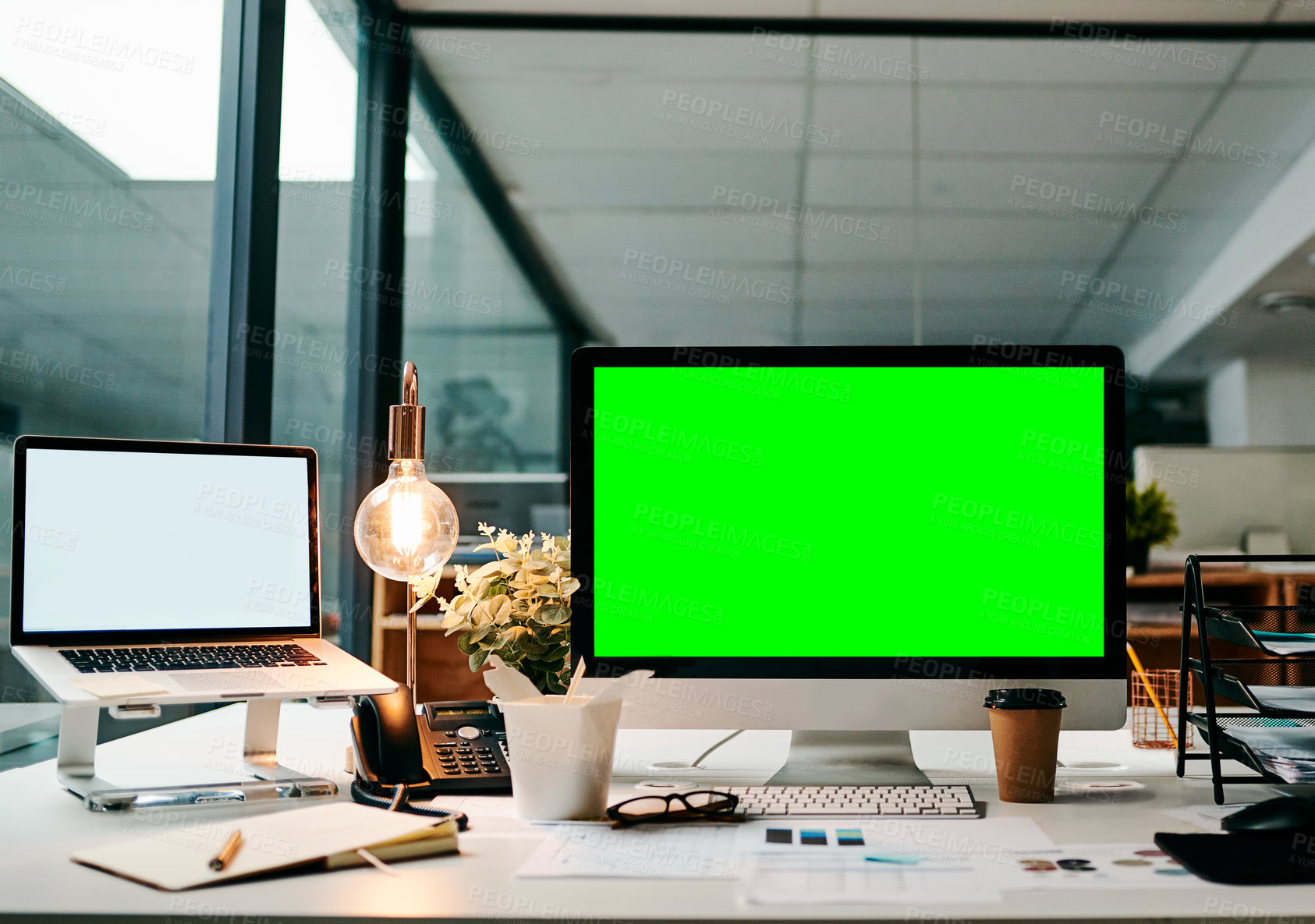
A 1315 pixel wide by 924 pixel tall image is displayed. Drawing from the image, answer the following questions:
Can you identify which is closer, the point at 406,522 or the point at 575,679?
the point at 575,679

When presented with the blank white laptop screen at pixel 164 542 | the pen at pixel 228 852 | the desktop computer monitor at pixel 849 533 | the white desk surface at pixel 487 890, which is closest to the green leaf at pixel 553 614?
the desktop computer monitor at pixel 849 533

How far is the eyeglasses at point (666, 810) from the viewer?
920 millimetres

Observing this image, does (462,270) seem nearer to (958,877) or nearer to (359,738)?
(359,738)

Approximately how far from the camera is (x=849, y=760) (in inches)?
45.3

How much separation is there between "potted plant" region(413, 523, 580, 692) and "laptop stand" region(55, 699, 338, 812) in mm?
249

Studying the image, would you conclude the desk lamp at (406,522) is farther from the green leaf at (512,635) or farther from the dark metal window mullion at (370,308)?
the dark metal window mullion at (370,308)

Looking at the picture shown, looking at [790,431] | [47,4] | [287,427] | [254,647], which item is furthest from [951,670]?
[287,427]

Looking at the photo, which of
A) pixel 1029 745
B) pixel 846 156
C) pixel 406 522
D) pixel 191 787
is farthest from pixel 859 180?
pixel 191 787

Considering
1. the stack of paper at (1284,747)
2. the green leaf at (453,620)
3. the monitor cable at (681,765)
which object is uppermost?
the green leaf at (453,620)

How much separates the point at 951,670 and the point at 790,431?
33cm

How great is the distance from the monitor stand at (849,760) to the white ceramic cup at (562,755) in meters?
0.24

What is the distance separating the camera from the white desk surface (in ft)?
2.27

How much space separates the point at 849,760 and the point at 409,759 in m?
0.51

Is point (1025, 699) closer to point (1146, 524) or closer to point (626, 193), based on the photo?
point (1146, 524)
